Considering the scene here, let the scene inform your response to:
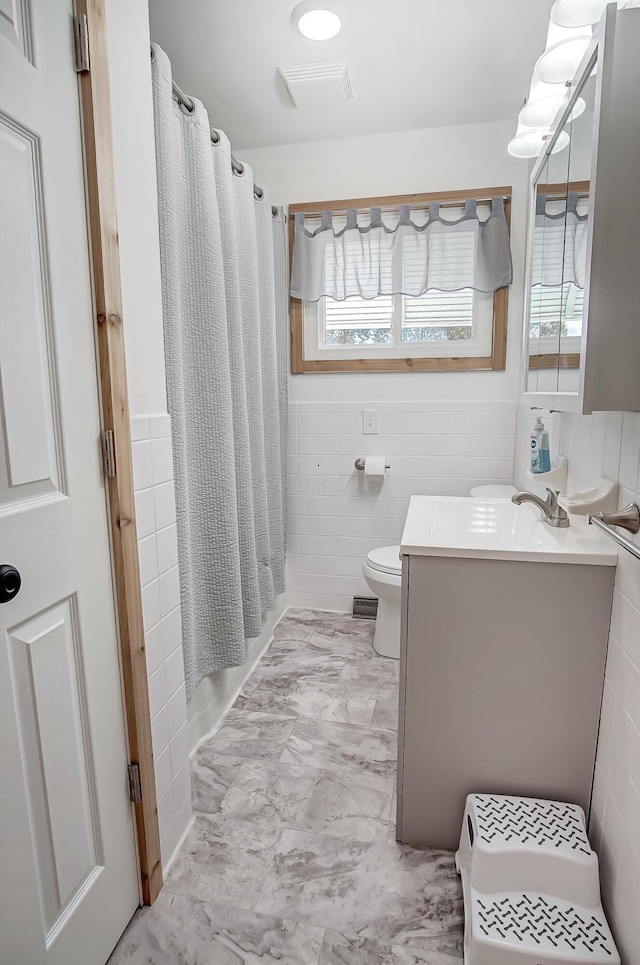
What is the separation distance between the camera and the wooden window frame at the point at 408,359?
2.47 metres

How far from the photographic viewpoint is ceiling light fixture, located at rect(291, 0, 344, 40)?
1645 millimetres

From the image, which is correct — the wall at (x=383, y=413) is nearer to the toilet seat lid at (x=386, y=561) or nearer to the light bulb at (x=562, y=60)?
the toilet seat lid at (x=386, y=561)

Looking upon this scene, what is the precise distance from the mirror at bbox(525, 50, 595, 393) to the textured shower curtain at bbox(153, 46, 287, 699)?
1025 millimetres

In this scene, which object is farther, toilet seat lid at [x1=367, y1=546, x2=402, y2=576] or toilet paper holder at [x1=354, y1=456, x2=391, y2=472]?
toilet paper holder at [x1=354, y1=456, x2=391, y2=472]

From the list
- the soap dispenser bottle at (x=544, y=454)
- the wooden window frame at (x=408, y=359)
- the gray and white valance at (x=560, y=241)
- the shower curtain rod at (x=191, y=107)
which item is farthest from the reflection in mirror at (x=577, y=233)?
the wooden window frame at (x=408, y=359)

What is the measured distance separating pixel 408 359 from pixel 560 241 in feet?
3.94

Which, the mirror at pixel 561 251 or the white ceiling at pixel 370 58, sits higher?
the white ceiling at pixel 370 58

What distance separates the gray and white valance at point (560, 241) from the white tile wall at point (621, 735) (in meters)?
0.38

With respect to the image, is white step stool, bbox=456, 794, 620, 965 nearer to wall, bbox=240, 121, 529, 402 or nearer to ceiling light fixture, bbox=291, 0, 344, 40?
wall, bbox=240, 121, 529, 402

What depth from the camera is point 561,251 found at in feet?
4.71

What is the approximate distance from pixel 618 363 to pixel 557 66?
89 cm

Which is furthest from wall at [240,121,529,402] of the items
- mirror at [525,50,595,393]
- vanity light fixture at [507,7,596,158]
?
vanity light fixture at [507,7,596,158]

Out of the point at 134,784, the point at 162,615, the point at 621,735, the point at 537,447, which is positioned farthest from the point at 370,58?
the point at 134,784

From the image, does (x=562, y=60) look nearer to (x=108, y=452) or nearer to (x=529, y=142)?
(x=529, y=142)
